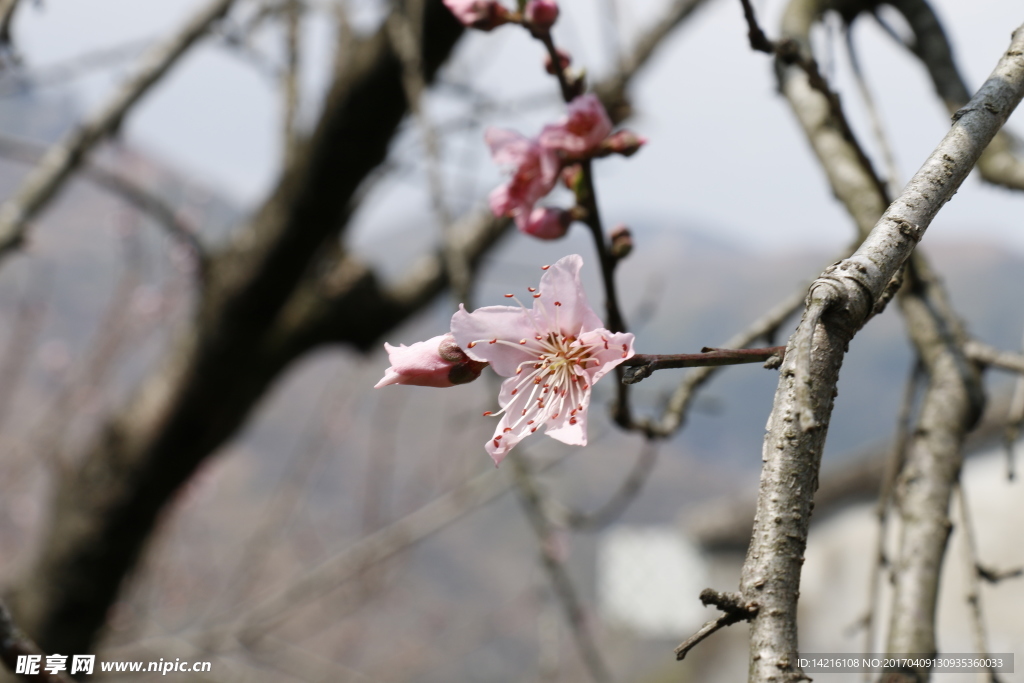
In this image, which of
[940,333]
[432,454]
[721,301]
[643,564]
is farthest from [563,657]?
[940,333]

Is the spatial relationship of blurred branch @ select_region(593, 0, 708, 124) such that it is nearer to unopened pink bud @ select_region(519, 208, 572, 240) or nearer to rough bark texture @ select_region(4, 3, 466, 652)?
rough bark texture @ select_region(4, 3, 466, 652)

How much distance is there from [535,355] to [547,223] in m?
0.19

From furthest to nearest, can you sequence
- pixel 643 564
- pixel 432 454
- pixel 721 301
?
pixel 721 301, pixel 643 564, pixel 432 454

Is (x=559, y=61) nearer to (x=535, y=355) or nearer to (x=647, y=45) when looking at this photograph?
(x=535, y=355)

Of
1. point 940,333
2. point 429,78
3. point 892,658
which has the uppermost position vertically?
point 429,78

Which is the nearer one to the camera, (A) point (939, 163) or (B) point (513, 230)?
(A) point (939, 163)

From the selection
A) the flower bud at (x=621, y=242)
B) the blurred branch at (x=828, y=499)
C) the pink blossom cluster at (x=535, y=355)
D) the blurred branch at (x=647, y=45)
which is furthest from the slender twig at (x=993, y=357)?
the blurred branch at (x=828, y=499)

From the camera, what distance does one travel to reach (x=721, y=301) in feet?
35.8

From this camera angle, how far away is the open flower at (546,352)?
53cm

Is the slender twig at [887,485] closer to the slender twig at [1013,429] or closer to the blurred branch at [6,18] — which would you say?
the slender twig at [1013,429]

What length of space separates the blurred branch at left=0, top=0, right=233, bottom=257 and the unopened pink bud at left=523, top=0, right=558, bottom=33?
3.61 feet

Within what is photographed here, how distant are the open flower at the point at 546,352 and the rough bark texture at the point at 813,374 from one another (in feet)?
0.47

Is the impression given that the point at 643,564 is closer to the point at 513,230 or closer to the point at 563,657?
the point at 563,657

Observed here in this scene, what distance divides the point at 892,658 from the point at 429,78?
79.1 inches
